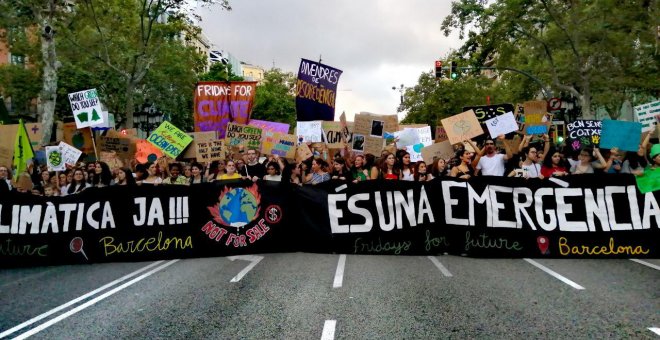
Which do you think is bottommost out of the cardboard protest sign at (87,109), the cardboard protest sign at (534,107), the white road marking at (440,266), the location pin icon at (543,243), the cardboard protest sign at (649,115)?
the white road marking at (440,266)

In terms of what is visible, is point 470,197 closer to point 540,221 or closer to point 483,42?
point 540,221

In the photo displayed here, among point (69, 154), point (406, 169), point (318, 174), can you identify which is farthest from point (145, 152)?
point (406, 169)

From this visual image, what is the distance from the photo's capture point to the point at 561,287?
8211 millimetres

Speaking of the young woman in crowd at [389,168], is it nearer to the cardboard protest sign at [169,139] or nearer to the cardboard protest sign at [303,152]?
the cardboard protest sign at [303,152]

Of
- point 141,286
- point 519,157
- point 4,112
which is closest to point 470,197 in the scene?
point 519,157

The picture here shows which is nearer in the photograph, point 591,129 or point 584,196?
point 584,196

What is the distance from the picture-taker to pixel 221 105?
666 inches

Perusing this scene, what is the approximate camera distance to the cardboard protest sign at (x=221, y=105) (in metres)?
16.8

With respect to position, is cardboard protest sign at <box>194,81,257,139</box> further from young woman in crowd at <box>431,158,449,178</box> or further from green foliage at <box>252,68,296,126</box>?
green foliage at <box>252,68,296,126</box>

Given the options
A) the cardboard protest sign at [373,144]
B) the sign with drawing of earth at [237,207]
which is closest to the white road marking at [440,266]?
the sign with drawing of earth at [237,207]

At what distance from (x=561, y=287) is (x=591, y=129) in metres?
8.21

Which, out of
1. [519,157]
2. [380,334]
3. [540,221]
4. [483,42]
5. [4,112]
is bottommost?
[380,334]

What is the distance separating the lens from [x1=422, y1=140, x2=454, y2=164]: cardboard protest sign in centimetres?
1516

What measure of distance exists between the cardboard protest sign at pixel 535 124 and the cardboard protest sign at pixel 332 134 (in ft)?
14.8
